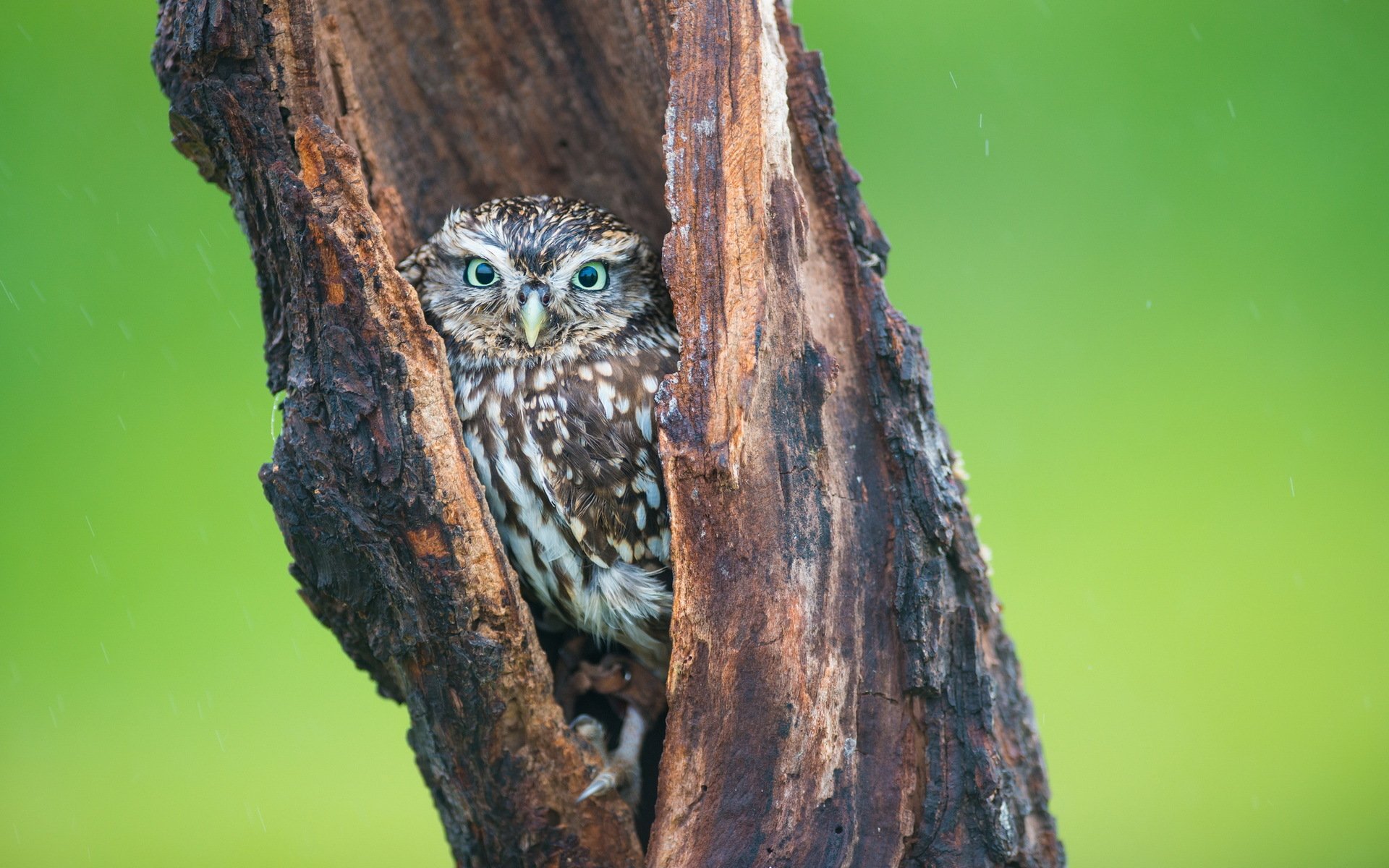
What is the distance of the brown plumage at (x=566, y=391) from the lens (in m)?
2.52

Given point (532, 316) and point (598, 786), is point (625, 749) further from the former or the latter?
point (532, 316)

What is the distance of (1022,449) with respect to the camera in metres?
4.86

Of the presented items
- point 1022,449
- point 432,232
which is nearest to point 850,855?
point 432,232

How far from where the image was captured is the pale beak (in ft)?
8.36

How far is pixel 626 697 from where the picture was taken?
9.15 ft

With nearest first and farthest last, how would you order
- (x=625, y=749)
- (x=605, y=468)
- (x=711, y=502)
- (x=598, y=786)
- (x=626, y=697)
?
(x=711, y=502) → (x=598, y=786) → (x=605, y=468) → (x=625, y=749) → (x=626, y=697)

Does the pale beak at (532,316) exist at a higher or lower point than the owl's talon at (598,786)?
higher

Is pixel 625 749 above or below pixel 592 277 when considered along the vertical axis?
below

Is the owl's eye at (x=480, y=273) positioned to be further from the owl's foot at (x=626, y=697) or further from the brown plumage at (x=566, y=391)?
the owl's foot at (x=626, y=697)

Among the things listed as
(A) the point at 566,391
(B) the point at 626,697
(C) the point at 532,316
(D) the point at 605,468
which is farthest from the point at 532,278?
(B) the point at 626,697

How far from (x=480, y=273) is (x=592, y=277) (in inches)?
10.6

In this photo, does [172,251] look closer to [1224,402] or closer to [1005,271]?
[1005,271]

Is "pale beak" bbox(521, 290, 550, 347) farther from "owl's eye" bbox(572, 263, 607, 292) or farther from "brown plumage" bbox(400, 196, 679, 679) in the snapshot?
"owl's eye" bbox(572, 263, 607, 292)

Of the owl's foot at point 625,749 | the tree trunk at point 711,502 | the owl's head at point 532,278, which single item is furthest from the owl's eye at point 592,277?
the owl's foot at point 625,749
